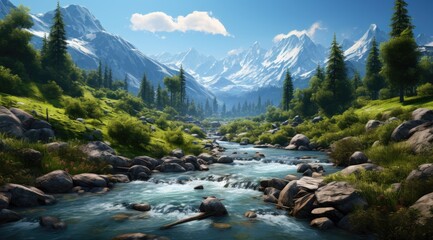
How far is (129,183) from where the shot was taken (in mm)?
23156

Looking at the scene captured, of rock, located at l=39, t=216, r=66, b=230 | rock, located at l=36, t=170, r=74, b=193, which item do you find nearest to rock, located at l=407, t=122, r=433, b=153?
rock, located at l=39, t=216, r=66, b=230

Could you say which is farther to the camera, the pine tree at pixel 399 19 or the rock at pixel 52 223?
the pine tree at pixel 399 19

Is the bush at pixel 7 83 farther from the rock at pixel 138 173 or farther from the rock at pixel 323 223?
the rock at pixel 323 223

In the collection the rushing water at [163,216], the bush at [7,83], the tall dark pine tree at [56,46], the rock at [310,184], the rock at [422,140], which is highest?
the tall dark pine tree at [56,46]

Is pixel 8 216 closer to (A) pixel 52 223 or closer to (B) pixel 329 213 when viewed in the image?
(A) pixel 52 223

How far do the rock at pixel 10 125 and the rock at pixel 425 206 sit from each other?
89.5 ft

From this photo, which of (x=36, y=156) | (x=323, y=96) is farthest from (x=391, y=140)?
(x=323, y=96)

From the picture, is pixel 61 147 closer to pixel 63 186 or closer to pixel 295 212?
pixel 63 186

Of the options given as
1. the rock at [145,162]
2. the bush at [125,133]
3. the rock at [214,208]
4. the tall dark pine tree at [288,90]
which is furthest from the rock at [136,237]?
the tall dark pine tree at [288,90]

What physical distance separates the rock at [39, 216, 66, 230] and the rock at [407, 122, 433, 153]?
20.6m

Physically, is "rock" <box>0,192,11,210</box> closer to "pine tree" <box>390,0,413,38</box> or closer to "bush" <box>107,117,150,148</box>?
"bush" <box>107,117,150,148</box>

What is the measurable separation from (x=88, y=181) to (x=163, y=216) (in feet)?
27.0

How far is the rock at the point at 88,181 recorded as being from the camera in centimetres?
2036

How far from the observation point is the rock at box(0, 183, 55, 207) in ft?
51.4
